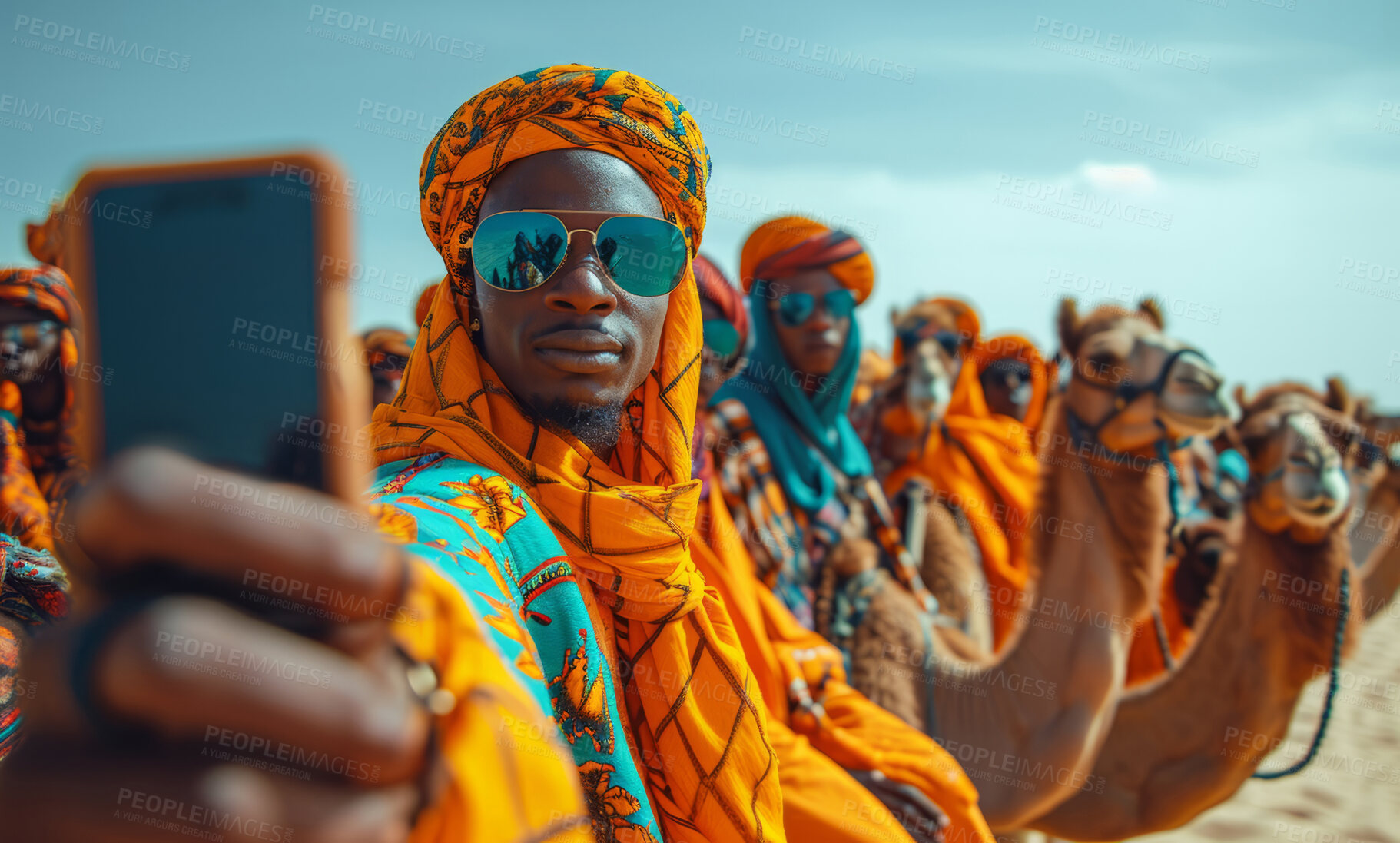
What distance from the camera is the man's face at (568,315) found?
5.19 feet

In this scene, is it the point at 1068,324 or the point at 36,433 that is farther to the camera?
the point at 1068,324

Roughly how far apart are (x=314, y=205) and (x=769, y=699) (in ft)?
8.07

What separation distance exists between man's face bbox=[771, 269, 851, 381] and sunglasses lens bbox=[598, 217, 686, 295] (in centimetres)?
372

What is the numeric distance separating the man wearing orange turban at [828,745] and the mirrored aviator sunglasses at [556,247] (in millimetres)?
1102

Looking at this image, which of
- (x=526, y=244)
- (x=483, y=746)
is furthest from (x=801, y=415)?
(x=483, y=746)

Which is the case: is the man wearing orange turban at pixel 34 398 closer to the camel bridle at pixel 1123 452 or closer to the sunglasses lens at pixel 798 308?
the sunglasses lens at pixel 798 308

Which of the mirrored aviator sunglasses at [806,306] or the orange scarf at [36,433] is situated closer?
the orange scarf at [36,433]

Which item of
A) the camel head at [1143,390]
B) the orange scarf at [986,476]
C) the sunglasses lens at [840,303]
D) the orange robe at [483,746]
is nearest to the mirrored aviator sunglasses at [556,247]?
the orange robe at [483,746]

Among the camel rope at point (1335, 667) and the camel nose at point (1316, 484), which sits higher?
the camel nose at point (1316, 484)

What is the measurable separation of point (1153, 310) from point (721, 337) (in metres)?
2.34

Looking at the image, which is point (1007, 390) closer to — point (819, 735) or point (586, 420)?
point (819, 735)

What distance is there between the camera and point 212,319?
558mm

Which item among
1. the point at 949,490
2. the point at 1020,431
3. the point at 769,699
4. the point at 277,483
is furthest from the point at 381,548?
the point at 1020,431

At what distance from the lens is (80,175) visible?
57 cm
